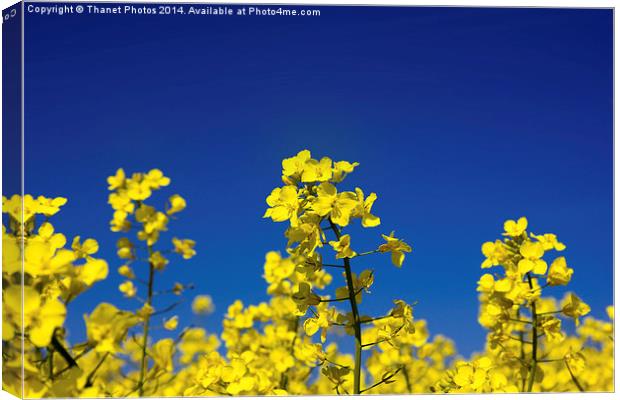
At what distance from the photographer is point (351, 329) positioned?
1913 mm

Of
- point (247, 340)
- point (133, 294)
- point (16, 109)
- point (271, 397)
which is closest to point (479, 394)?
point (271, 397)

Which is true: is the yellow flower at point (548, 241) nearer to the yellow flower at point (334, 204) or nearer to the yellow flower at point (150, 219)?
the yellow flower at point (334, 204)

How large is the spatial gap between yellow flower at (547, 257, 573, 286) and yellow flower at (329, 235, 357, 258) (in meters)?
1.01

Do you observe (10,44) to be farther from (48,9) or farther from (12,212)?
(12,212)

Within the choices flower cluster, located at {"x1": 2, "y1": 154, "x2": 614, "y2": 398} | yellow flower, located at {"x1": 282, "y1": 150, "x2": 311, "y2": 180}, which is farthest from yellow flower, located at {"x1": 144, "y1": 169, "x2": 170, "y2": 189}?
yellow flower, located at {"x1": 282, "y1": 150, "x2": 311, "y2": 180}

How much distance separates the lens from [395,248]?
195cm

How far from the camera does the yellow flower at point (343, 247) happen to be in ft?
6.03

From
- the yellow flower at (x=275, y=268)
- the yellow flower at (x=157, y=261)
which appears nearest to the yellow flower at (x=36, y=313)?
the yellow flower at (x=157, y=261)

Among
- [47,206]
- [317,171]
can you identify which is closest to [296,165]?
[317,171]

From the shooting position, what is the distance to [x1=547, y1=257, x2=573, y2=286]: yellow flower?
2.54 meters

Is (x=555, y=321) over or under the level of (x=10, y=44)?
under

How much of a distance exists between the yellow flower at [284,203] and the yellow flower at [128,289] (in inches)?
51.6

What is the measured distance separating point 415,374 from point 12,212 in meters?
1.91

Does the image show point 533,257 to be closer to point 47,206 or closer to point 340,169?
point 340,169
